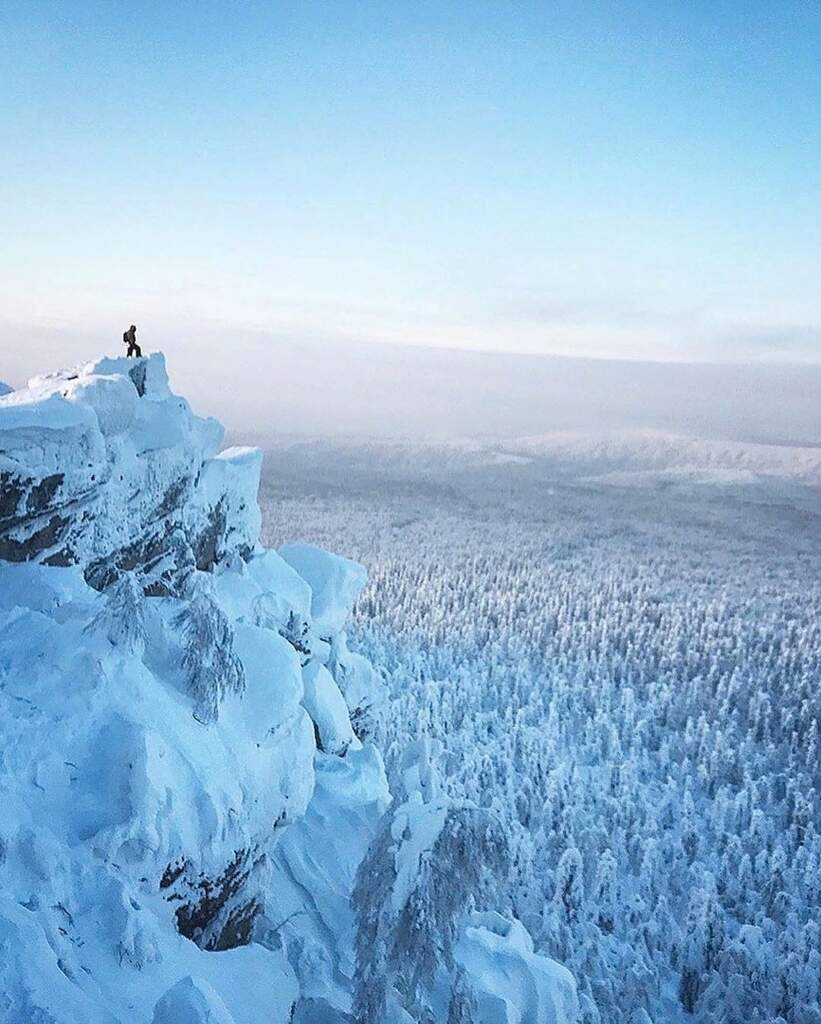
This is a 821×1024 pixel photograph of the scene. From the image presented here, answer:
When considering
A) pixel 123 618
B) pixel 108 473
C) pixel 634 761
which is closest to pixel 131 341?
pixel 108 473

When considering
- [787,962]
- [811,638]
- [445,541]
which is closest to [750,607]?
[811,638]

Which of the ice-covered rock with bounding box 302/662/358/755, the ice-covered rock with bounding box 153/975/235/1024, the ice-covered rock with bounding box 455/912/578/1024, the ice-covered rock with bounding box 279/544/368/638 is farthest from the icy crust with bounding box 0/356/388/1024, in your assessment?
the ice-covered rock with bounding box 279/544/368/638

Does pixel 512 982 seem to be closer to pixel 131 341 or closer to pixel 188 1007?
pixel 188 1007

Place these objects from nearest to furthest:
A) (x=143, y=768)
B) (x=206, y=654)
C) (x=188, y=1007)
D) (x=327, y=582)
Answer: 1. (x=188, y=1007)
2. (x=143, y=768)
3. (x=206, y=654)
4. (x=327, y=582)

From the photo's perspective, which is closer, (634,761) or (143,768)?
(143,768)

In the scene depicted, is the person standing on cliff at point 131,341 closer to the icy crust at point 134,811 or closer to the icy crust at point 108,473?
the icy crust at point 108,473

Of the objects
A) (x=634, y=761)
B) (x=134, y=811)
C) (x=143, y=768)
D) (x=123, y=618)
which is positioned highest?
(x=123, y=618)

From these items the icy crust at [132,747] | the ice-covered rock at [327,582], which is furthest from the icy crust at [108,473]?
the ice-covered rock at [327,582]
